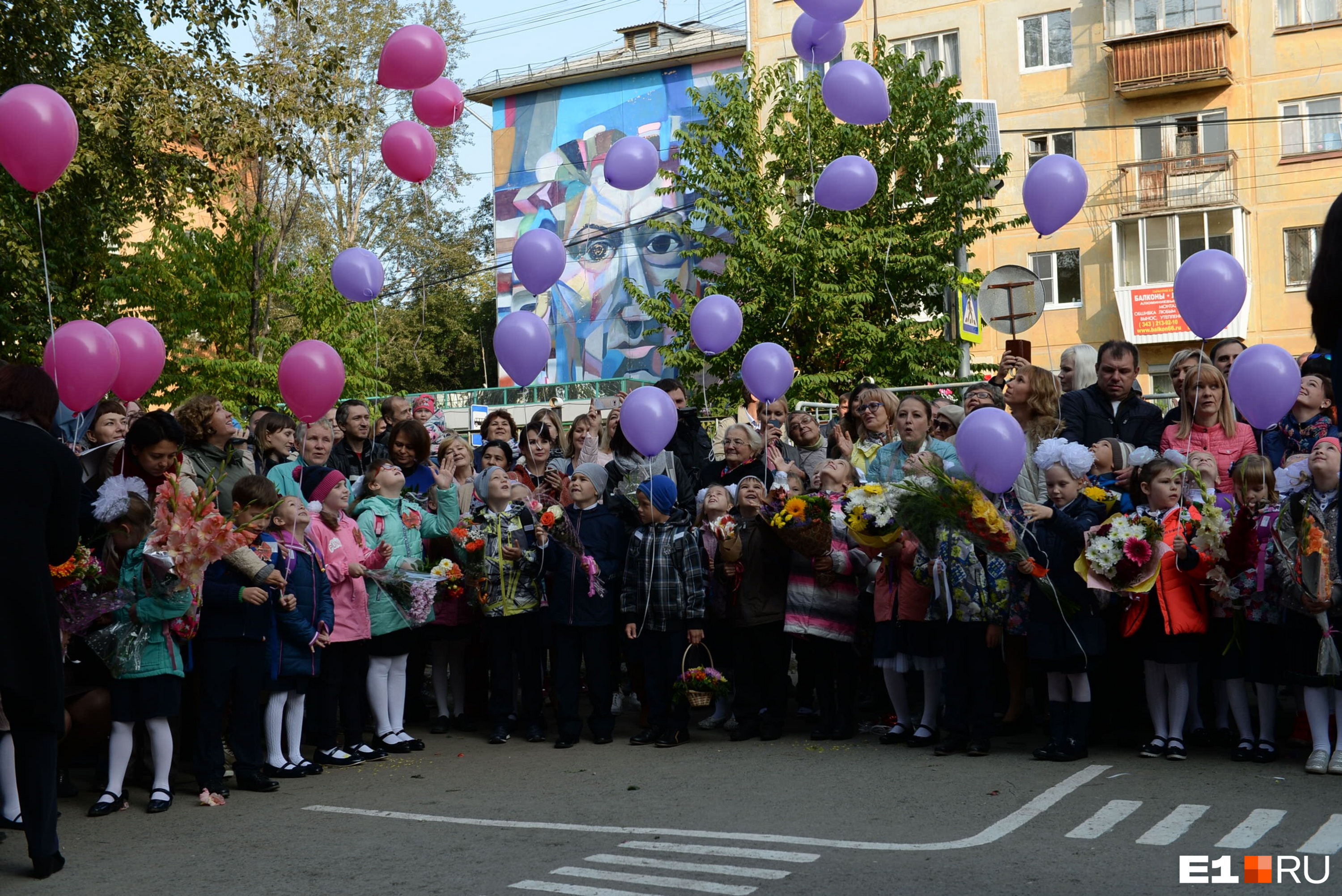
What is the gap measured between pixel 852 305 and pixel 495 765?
16.9 m

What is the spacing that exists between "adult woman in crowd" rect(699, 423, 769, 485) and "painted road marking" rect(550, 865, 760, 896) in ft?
13.4

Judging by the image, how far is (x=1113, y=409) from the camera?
9.02 meters

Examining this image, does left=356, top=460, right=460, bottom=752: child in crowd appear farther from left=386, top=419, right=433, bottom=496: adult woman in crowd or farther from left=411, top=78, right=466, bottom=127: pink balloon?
left=411, top=78, right=466, bottom=127: pink balloon

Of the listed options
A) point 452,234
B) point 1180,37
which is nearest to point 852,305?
point 1180,37

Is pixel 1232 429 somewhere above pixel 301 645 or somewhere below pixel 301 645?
above

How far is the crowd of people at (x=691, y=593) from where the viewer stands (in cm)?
712

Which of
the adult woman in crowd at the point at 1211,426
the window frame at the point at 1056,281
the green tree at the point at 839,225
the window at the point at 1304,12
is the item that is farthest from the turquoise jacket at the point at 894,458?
the window at the point at 1304,12

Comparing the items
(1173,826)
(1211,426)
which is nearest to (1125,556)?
(1211,426)

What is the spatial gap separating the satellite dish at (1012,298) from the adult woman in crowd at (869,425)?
3490 millimetres

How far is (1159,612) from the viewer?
7.60 metres

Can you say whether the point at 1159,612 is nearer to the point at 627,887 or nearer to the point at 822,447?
the point at 822,447

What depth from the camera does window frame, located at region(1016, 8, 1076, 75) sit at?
106 feet

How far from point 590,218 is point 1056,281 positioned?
26.3 metres

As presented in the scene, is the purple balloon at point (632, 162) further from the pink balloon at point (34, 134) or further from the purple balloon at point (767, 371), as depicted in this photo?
the pink balloon at point (34, 134)
